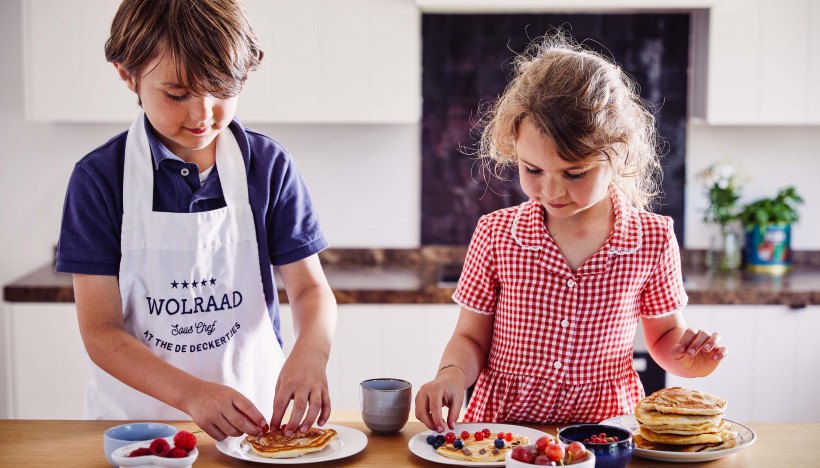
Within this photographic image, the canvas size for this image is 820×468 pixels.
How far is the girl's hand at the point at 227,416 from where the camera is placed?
149 cm

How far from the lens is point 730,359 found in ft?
10.3

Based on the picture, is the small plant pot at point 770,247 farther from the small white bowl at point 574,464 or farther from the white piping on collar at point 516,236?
the small white bowl at point 574,464

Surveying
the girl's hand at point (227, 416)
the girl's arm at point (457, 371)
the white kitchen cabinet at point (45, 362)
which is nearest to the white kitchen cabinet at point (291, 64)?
the white kitchen cabinet at point (45, 362)

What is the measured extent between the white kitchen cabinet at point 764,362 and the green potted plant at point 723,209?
423 millimetres

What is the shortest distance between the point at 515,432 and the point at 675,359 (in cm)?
34

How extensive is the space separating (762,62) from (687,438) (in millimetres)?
2043

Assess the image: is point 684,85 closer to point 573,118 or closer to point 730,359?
point 730,359

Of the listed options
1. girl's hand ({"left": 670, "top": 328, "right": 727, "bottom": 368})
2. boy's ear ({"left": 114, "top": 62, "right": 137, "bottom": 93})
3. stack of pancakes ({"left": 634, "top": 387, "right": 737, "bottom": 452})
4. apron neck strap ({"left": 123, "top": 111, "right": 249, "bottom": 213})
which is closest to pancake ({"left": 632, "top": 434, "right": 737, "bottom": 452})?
stack of pancakes ({"left": 634, "top": 387, "right": 737, "bottom": 452})

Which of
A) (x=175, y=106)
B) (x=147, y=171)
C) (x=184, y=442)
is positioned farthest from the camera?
(x=147, y=171)

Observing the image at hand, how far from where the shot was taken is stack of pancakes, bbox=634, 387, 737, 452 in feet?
4.86

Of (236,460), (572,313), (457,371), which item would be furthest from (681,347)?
(236,460)

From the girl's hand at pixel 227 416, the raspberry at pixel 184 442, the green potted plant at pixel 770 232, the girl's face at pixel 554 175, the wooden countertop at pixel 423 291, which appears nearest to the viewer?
the raspberry at pixel 184 442

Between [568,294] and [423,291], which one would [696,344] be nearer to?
[568,294]

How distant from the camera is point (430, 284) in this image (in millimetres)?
3182
